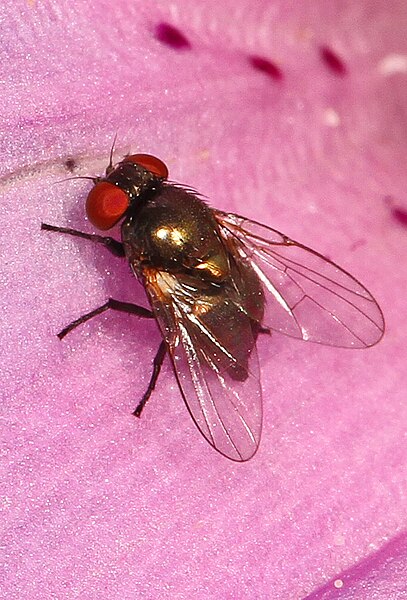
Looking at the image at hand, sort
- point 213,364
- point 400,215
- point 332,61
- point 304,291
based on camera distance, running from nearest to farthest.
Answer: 1. point 213,364
2. point 304,291
3. point 400,215
4. point 332,61

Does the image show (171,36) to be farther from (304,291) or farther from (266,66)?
(304,291)

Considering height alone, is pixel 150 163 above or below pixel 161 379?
above

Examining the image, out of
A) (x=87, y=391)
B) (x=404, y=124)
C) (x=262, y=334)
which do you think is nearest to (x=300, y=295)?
(x=262, y=334)

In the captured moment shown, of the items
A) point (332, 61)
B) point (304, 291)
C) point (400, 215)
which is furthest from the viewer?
point (332, 61)

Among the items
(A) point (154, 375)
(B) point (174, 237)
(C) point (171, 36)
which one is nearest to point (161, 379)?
(A) point (154, 375)

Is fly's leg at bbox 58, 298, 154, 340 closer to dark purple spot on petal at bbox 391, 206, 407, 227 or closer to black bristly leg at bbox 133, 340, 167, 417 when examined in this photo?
black bristly leg at bbox 133, 340, 167, 417

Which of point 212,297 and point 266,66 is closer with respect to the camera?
point 212,297

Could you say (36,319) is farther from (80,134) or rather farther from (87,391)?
(80,134)
